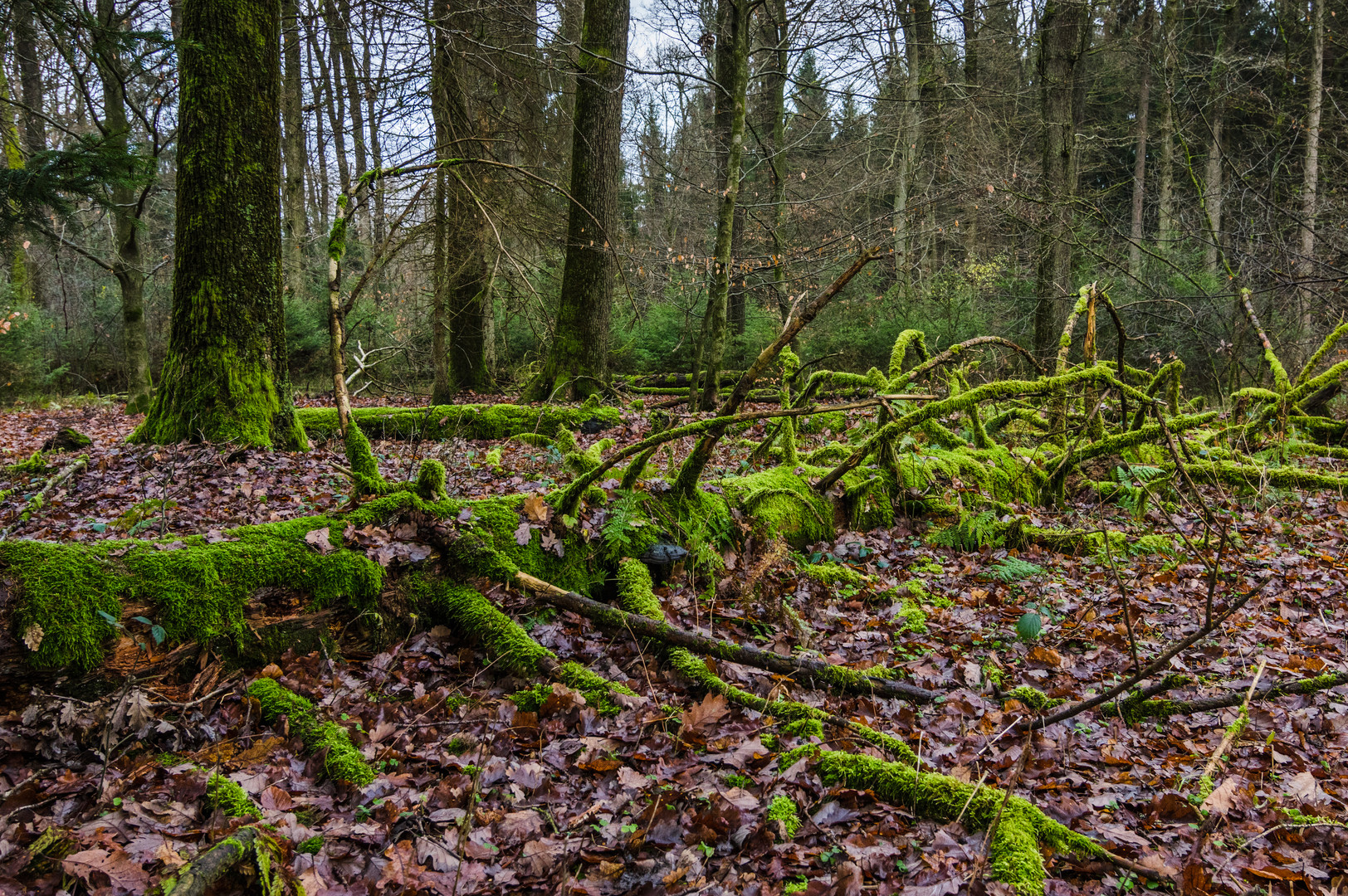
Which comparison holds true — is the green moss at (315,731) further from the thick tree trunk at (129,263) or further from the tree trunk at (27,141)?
the tree trunk at (27,141)

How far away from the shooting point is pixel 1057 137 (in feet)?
34.3

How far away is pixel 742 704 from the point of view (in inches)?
116

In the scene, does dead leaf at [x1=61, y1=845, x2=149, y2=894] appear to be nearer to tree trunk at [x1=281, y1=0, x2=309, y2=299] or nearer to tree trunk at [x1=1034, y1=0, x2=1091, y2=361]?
tree trunk at [x1=1034, y1=0, x2=1091, y2=361]

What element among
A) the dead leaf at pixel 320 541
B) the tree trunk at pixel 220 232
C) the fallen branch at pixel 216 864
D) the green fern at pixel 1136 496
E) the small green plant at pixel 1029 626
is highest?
the tree trunk at pixel 220 232

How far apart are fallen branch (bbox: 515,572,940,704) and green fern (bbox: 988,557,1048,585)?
5.27 feet

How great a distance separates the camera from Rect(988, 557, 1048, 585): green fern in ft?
14.2

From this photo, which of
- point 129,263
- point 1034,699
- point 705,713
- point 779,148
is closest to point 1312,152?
point 779,148

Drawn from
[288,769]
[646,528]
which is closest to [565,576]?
[646,528]

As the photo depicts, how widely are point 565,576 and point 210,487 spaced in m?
3.19

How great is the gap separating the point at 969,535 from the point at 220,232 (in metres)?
6.93

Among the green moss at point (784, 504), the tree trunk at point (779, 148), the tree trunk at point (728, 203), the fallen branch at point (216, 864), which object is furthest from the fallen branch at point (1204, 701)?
the tree trunk at point (728, 203)

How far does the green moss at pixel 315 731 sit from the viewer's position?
7.79ft

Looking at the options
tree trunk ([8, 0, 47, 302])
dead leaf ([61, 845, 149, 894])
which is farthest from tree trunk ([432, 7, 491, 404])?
tree trunk ([8, 0, 47, 302])

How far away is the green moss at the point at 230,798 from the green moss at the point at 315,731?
0.29 metres
